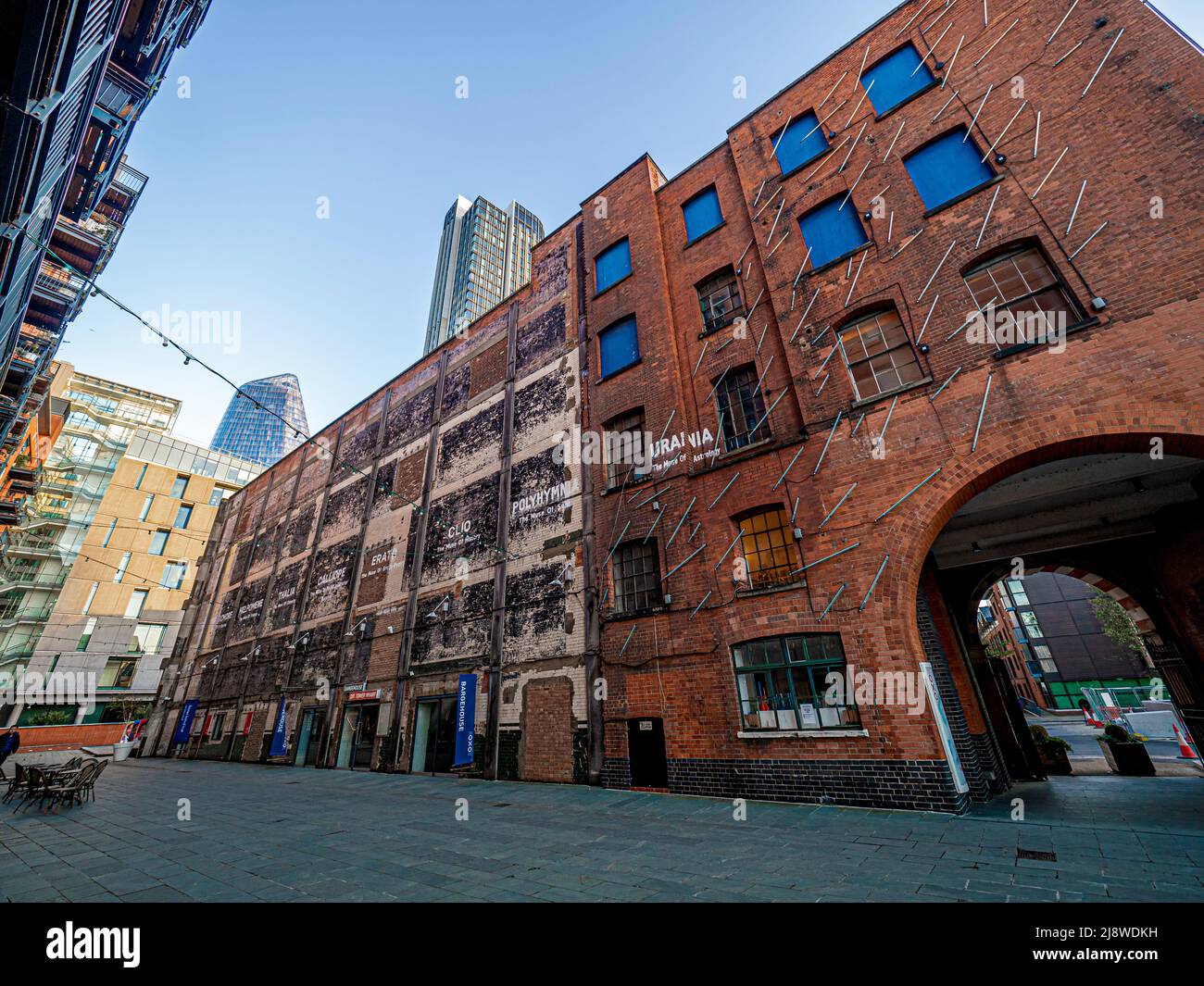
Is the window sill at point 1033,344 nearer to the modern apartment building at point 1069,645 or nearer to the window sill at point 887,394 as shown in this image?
the window sill at point 887,394

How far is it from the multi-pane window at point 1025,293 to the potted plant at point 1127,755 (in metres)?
11.5

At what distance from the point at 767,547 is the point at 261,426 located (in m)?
174

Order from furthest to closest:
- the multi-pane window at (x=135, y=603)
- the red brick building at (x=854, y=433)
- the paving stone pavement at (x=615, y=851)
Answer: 1. the multi-pane window at (x=135, y=603)
2. the red brick building at (x=854, y=433)
3. the paving stone pavement at (x=615, y=851)

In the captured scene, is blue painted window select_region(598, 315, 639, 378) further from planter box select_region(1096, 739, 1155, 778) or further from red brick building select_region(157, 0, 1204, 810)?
planter box select_region(1096, 739, 1155, 778)

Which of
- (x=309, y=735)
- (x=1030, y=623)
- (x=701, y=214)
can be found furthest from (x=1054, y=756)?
(x=1030, y=623)

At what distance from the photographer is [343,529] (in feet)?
77.6

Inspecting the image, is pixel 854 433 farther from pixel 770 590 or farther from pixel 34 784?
pixel 34 784

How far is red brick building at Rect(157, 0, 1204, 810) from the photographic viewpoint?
819 centimetres

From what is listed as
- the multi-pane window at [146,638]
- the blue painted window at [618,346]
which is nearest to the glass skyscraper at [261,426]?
the multi-pane window at [146,638]

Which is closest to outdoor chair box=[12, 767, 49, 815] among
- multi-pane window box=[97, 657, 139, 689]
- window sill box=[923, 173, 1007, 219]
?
window sill box=[923, 173, 1007, 219]

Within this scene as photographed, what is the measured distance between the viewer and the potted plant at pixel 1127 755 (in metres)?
11.9

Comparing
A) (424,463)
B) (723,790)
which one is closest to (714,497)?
(723,790)
